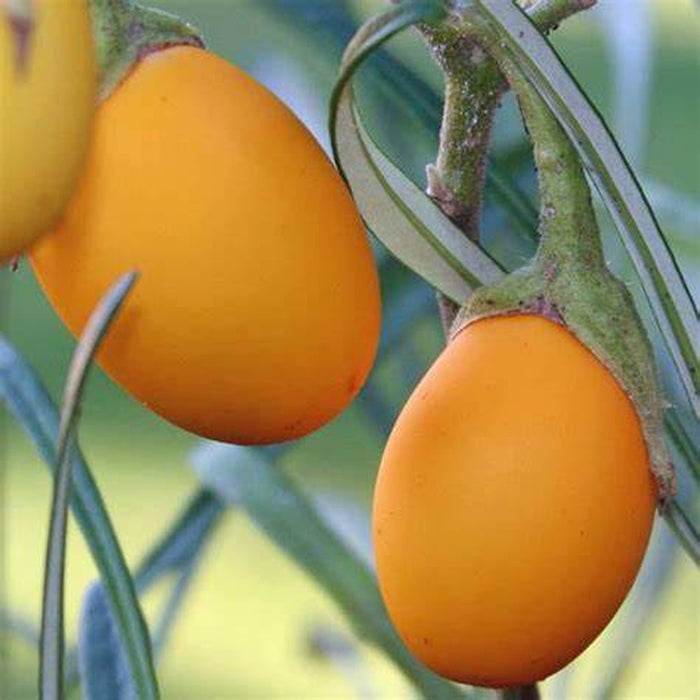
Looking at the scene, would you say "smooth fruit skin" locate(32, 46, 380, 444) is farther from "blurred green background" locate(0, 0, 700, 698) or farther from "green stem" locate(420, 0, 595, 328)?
"blurred green background" locate(0, 0, 700, 698)

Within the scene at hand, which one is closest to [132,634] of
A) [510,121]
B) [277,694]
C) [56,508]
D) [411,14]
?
[56,508]

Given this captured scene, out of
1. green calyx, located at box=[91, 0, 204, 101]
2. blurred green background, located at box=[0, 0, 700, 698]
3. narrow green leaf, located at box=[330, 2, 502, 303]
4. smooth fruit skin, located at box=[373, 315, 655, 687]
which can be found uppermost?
green calyx, located at box=[91, 0, 204, 101]

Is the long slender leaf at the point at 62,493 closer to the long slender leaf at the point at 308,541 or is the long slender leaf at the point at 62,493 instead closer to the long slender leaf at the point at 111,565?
the long slender leaf at the point at 111,565

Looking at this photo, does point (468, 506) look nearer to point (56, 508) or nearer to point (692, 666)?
point (56, 508)

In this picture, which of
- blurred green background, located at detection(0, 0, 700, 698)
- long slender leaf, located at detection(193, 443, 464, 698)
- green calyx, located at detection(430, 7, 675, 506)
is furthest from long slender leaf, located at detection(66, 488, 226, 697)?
blurred green background, located at detection(0, 0, 700, 698)

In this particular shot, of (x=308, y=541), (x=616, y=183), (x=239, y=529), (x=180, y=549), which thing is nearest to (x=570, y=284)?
(x=616, y=183)

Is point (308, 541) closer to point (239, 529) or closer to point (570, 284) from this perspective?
point (570, 284)
